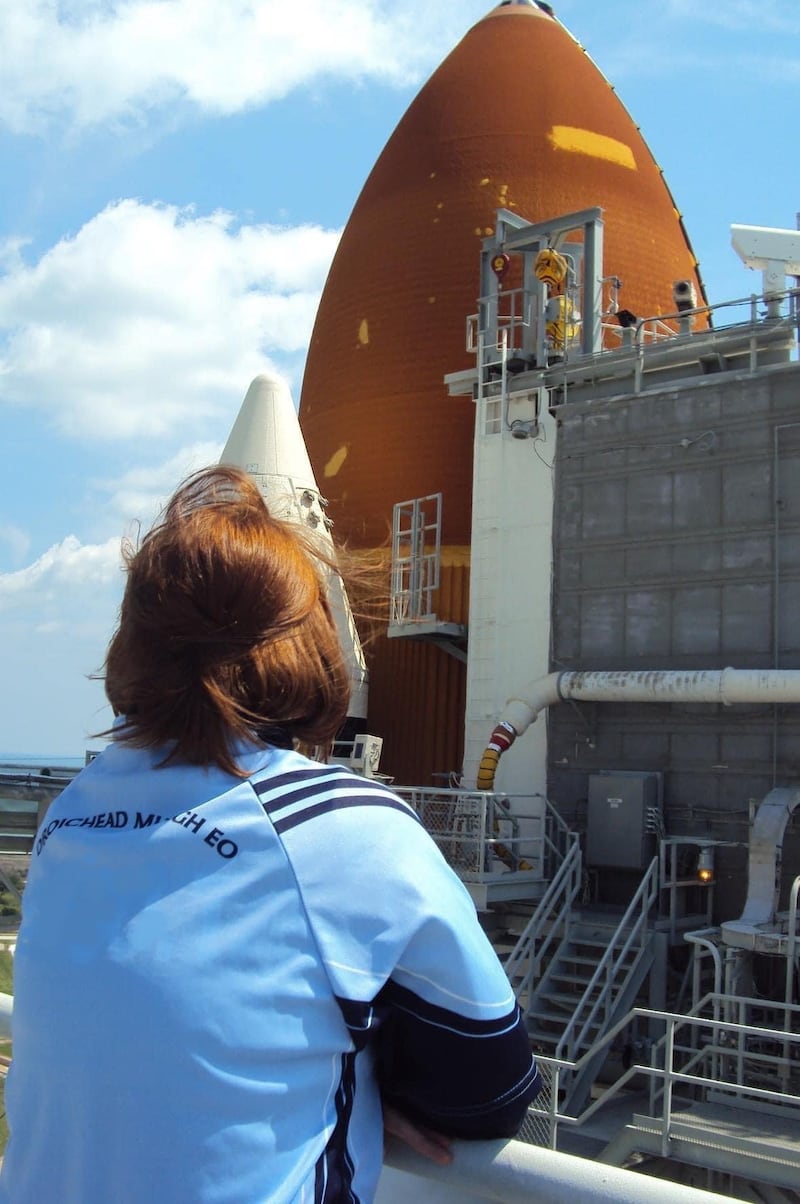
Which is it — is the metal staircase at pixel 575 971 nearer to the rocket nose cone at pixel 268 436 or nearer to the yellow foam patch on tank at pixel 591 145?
the rocket nose cone at pixel 268 436

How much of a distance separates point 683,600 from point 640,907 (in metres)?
3.78

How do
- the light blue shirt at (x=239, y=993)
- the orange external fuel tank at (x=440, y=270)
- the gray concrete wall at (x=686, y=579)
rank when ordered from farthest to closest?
1. the orange external fuel tank at (x=440, y=270)
2. the gray concrete wall at (x=686, y=579)
3. the light blue shirt at (x=239, y=993)

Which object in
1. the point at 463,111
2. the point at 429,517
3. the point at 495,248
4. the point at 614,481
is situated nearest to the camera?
the point at 614,481

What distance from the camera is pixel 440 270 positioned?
21.1 meters

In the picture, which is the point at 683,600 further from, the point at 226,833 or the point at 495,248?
the point at 226,833

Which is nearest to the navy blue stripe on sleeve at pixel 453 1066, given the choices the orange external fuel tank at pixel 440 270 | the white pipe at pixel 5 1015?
the white pipe at pixel 5 1015

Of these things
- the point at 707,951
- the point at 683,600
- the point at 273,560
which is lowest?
the point at 707,951

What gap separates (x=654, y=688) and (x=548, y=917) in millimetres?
3211

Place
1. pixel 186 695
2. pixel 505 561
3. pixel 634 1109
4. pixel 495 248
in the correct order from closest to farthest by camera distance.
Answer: pixel 186 695
pixel 634 1109
pixel 505 561
pixel 495 248

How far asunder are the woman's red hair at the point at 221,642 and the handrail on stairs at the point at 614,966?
1106 cm

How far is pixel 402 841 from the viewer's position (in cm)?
171

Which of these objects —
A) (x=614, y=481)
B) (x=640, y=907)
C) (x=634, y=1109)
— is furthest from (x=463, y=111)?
(x=634, y=1109)

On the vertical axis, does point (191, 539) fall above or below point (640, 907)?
A: above

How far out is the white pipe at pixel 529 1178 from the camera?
1.76 m
